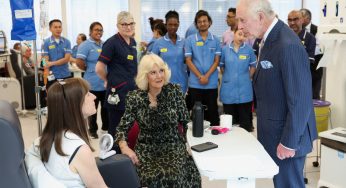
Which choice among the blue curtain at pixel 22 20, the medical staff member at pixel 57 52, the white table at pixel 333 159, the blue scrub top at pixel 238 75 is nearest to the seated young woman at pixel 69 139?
the blue curtain at pixel 22 20

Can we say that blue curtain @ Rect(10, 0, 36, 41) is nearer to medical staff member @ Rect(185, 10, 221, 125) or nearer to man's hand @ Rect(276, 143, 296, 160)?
medical staff member @ Rect(185, 10, 221, 125)

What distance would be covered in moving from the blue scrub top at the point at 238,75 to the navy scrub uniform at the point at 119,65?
1.02 meters

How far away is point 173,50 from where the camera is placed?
13.2 ft

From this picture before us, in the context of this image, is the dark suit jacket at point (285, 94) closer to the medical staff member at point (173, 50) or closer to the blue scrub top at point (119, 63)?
the blue scrub top at point (119, 63)

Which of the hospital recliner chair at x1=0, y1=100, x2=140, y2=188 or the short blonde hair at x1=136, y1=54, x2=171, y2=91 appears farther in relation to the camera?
the short blonde hair at x1=136, y1=54, x2=171, y2=91

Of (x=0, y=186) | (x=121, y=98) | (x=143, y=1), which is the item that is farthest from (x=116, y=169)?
(x=143, y=1)

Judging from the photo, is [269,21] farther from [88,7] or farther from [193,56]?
[88,7]

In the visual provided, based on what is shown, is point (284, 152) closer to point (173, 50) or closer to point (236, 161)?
point (236, 161)

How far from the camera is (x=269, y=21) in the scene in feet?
6.06

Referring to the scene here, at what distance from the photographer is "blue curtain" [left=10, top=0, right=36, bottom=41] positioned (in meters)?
2.91

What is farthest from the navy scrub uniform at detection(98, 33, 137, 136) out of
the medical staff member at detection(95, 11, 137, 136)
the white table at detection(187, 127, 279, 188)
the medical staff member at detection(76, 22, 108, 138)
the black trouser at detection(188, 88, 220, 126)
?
the white table at detection(187, 127, 279, 188)

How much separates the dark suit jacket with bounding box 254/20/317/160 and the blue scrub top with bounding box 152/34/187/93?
2.09 meters

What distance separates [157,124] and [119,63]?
1053mm

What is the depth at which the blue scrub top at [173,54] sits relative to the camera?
13.1 ft
